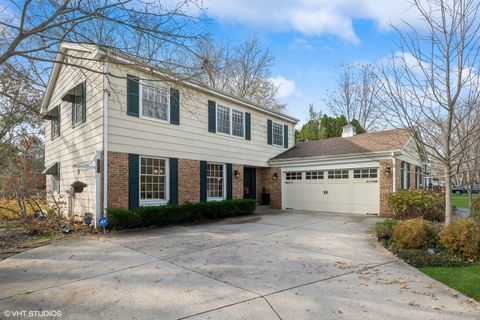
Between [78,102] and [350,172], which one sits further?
[350,172]

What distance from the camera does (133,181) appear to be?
400 inches

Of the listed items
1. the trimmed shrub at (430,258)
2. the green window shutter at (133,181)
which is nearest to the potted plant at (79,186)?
the green window shutter at (133,181)

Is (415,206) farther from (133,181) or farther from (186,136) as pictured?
(133,181)

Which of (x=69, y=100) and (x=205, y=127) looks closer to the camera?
(x=69, y=100)

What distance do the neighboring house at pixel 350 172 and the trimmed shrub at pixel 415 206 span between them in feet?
2.44

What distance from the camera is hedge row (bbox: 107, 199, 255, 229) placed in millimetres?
9375

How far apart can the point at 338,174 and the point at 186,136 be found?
23.6 feet

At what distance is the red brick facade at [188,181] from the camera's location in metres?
11.7

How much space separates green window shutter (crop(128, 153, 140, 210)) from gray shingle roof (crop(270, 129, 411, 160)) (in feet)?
26.9

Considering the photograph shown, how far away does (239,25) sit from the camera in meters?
7.62

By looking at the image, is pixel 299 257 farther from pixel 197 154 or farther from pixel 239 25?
pixel 197 154

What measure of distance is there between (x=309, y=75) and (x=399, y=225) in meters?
8.62

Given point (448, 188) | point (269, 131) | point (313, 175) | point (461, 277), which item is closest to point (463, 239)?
point (461, 277)

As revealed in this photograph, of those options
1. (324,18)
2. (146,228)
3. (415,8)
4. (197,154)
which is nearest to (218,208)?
(197,154)
